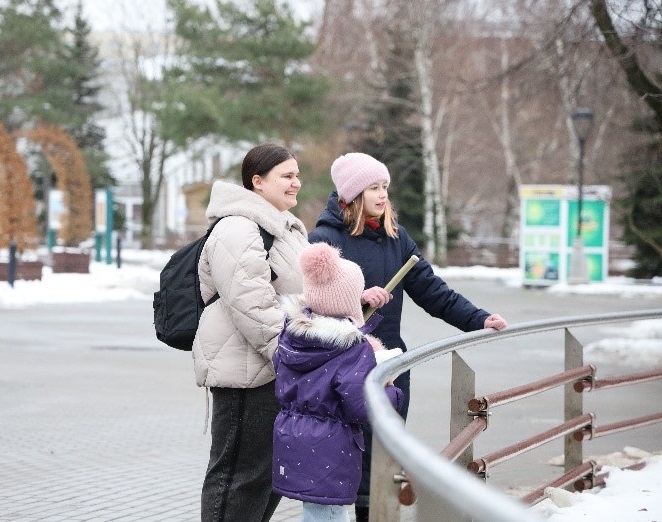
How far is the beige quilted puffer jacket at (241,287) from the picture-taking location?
189 inches

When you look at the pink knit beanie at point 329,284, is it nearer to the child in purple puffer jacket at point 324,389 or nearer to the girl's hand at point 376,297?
the child in purple puffer jacket at point 324,389

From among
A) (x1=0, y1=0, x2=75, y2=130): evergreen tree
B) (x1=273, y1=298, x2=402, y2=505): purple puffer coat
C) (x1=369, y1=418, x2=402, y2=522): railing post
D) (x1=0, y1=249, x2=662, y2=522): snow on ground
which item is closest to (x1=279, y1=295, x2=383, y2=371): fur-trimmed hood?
(x1=273, y1=298, x2=402, y2=505): purple puffer coat

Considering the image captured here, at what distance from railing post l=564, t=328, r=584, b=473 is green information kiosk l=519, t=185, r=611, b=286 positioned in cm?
2896

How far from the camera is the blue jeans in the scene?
447cm

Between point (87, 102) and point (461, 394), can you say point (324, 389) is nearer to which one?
point (461, 394)

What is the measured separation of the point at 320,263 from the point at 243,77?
5060 centimetres

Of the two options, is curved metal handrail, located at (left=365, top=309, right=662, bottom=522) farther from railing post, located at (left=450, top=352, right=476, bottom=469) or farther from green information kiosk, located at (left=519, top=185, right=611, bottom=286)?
green information kiosk, located at (left=519, top=185, right=611, bottom=286)

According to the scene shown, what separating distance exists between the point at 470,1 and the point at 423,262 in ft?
175

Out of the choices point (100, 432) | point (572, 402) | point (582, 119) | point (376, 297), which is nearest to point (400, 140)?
point (582, 119)

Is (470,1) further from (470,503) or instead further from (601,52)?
(470,503)

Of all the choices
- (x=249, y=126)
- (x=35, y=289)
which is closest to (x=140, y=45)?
(x=249, y=126)

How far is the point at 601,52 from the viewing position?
17.7m

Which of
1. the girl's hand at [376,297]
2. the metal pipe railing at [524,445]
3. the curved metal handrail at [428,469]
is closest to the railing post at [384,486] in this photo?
the curved metal handrail at [428,469]

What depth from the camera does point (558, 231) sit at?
36.0 m
